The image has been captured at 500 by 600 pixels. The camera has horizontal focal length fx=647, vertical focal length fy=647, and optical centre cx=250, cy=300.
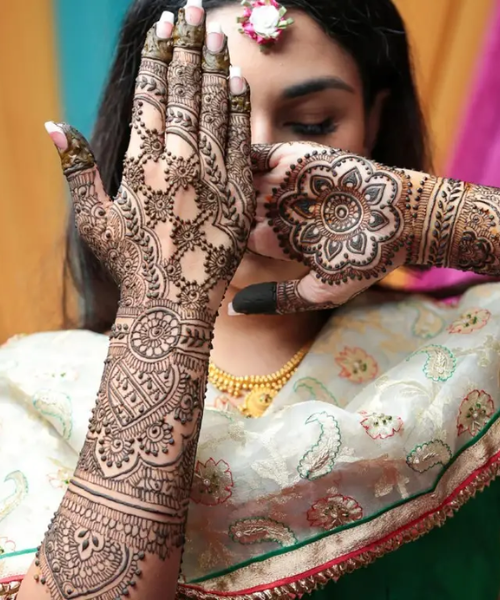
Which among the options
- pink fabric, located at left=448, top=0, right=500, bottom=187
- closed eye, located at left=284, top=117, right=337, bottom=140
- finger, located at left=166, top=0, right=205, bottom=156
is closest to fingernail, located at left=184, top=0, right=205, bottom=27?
finger, located at left=166, top=0, right=205, bottom=156

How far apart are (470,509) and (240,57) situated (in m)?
0.69

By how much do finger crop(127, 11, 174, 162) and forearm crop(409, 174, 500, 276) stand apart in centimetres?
30

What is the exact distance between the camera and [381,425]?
78cm

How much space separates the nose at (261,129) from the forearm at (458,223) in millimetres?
228

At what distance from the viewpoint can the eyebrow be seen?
87 cm

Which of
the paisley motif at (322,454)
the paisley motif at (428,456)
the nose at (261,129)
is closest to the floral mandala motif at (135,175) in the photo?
the nose at (261,129)

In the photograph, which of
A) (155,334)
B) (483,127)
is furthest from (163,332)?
(483,127)

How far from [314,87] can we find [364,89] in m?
0.14

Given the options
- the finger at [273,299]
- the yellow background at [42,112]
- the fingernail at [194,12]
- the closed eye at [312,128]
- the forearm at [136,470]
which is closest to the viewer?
→ the forearm at [136,470]

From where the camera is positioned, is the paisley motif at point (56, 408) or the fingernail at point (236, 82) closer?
the fingernail at point (236, 82)

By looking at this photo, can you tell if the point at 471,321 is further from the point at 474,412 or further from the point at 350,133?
the point at 350,133

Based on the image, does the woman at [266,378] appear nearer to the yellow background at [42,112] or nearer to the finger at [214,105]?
the finger at [214,105]

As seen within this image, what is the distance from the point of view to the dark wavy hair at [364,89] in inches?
38.1

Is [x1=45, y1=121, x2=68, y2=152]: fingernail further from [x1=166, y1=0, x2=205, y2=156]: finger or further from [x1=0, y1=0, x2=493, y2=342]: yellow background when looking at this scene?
[x1=0, y1=0, x2=493, y2=342]: yellow background
